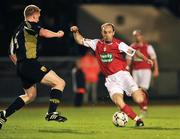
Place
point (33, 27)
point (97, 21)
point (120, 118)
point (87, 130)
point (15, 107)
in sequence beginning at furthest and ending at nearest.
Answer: point (97, 21), point (120, 118), point (87, 130), point (15, 107), point (33, 27)

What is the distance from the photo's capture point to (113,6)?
34281 mm

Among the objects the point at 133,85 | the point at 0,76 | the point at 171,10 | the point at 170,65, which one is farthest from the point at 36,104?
the point at 133,85

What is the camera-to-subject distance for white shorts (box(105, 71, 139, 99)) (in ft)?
48.7

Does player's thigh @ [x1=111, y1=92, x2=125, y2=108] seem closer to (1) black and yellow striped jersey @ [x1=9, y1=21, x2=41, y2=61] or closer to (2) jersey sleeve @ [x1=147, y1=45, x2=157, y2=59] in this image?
(1) black and yellow striped jersey @ [x1=9, y1=21, x2=41, y2=61]

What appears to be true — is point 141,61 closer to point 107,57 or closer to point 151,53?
point 151,53

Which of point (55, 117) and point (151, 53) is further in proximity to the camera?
point (151, 53)

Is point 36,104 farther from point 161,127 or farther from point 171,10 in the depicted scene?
point 161,127

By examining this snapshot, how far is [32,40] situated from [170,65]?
19.8m

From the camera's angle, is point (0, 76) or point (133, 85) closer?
point (133, 85)

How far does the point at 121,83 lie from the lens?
1494cm

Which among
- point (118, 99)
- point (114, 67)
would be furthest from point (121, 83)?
point (118, 99)

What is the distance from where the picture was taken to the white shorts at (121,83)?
1485 centimetres

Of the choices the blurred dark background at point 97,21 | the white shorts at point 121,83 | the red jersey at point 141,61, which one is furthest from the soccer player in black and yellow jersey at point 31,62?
the blurred dark background at point 97,21

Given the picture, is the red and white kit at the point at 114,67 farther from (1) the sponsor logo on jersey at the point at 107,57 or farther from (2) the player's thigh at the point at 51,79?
(2) the player's thigh at the point at 51,79
